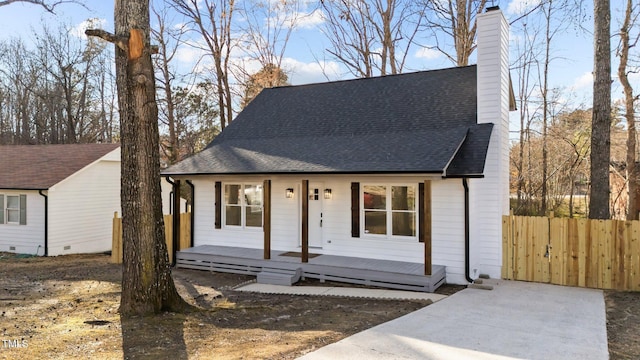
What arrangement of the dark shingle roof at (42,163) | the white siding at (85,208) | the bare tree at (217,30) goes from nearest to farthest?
1. the white siding at (85,208)
2. the dark shingle roof at (42,163)
3. the bare tree at (217,30)

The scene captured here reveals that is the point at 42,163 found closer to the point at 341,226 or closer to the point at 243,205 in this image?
the point at 243,205

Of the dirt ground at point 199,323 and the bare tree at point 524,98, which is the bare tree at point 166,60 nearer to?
the dirt ground at point 199,323

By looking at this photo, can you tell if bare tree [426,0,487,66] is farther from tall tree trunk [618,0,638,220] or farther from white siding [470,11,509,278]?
white siding [470,11,509,278]

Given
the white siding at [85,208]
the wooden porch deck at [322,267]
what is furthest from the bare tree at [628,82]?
the white siding at [85,208]

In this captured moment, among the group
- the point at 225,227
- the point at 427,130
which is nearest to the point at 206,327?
the point at 225,227

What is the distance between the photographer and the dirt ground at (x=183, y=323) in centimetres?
476

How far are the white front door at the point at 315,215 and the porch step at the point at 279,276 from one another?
1.40 meters

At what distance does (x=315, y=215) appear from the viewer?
35.1ft

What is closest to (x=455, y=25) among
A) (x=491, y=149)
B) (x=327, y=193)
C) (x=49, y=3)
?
(x=491, y=149)


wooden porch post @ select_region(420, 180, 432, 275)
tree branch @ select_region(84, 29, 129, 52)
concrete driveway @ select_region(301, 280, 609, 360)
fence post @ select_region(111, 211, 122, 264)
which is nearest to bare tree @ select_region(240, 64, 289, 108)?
fence post @ select_region(111, 211, 122, 264)

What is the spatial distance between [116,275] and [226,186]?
141 inches

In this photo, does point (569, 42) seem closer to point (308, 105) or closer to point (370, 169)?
point (308, 105)

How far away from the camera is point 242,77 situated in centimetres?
2416

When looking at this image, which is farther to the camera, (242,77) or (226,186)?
(242,77)
